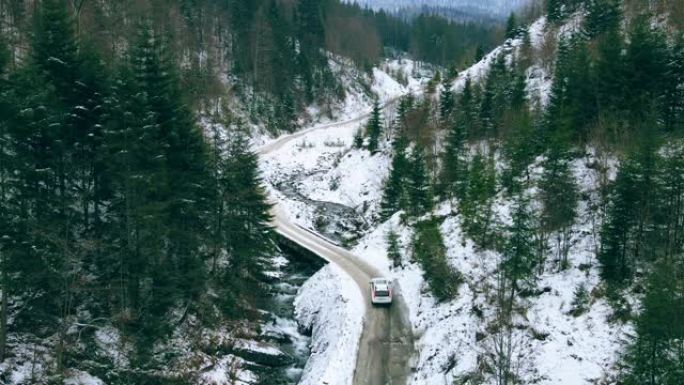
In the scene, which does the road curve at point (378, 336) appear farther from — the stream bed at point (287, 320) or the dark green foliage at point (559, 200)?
the dark green foliage at point (559, 200)

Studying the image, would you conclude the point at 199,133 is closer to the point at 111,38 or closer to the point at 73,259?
the point at 73,259

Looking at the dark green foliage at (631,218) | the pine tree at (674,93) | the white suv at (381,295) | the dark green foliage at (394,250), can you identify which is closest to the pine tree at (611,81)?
the pine tree at (674,93)

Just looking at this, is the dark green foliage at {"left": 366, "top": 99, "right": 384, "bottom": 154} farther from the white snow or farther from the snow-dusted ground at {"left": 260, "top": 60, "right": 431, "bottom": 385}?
the white snow

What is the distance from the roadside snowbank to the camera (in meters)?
20.8

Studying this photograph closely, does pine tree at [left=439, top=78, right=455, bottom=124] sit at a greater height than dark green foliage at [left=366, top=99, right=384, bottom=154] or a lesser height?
greater

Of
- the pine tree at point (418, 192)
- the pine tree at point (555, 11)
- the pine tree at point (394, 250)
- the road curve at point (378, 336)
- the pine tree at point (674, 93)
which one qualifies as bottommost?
the road curve at point (378, 336)

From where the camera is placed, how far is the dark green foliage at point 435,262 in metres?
23.9

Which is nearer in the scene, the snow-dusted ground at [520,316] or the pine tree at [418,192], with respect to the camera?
the snow-dusted ground at [520,316]

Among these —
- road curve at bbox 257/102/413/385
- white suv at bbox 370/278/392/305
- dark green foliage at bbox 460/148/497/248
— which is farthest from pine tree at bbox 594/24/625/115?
road curve at bbox 257/102/413/385

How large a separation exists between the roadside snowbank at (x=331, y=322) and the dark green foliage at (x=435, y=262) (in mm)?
4152

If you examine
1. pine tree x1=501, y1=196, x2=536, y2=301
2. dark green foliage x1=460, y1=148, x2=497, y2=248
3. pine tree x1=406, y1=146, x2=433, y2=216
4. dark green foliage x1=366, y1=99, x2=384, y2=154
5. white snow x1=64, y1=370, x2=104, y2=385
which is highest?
dark green foliage x1=366, y1=99, x2=384, y2=154

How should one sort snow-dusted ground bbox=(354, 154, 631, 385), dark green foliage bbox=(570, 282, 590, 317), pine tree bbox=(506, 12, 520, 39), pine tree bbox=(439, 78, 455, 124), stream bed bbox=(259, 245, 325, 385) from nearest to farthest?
snow-dusted ground bbox=(354, 154, 631, 385), dark green foliage bbox=(570, 282, 590, 317), stream bed bbox=(259, 245, 325, 385), pine tree bbox=(439, 78, 455, 124), pine tree bbox=(506, 12, 520, 39)

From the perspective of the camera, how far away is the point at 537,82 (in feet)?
162

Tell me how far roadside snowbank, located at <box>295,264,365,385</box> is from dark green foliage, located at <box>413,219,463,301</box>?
4.15 metres
